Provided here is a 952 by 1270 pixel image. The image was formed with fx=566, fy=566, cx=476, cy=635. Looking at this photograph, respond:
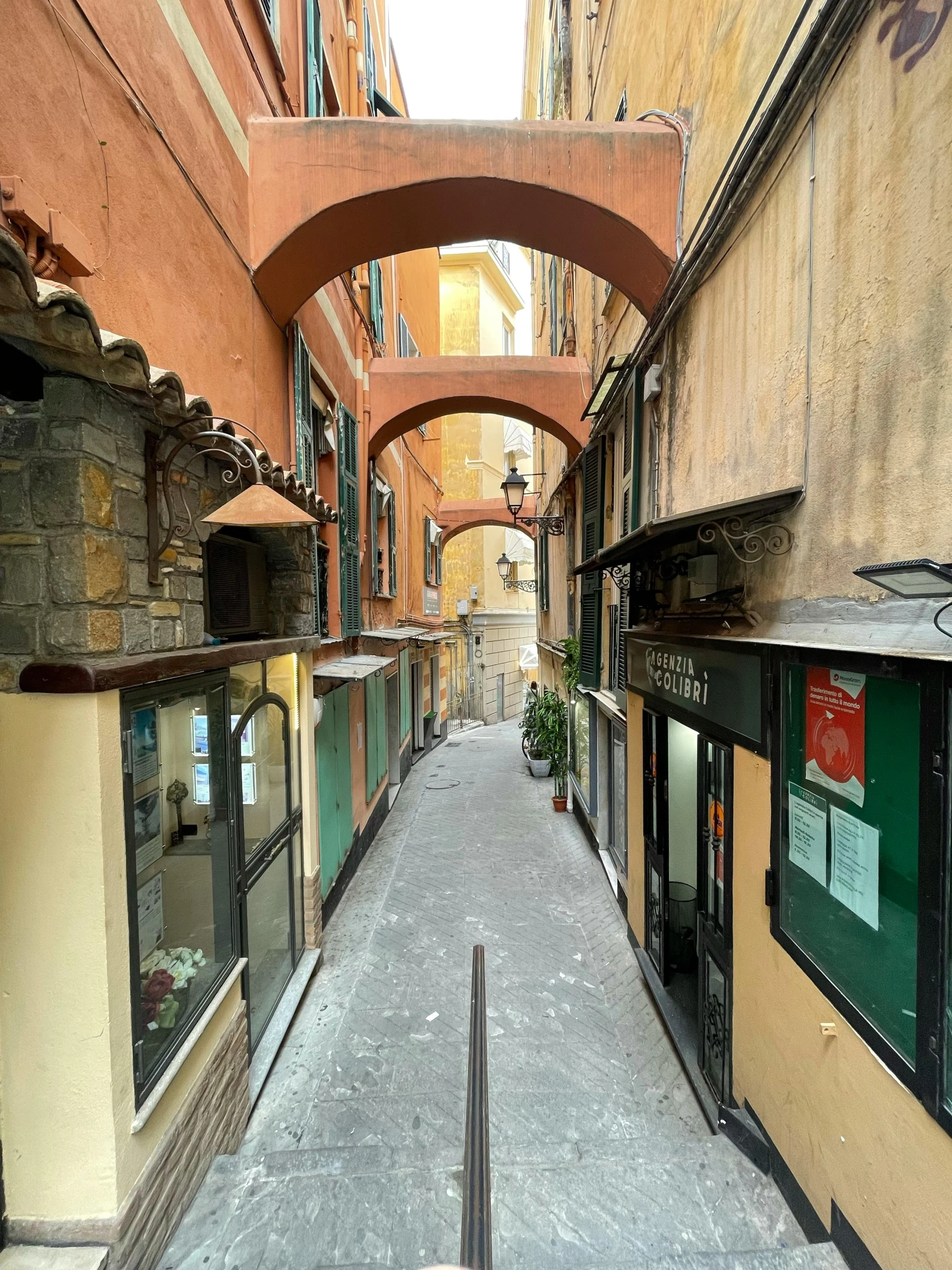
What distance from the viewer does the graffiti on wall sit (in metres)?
1.81

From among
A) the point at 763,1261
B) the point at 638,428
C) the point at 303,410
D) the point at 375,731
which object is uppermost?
the point at 303,410

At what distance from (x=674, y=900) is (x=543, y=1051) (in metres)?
1.54

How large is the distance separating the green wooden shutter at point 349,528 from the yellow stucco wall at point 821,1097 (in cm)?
509

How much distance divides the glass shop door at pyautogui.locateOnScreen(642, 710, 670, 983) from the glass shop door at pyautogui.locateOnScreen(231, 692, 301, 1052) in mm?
3012

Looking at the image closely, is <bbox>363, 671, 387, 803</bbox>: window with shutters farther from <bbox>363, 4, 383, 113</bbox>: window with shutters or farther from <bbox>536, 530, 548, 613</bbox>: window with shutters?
<bbox>363, 4, 383, 113</bbox>: window with shutters

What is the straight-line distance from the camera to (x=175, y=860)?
2.98 meters

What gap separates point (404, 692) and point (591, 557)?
6.43 meters

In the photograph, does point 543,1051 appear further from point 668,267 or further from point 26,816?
point 668,267

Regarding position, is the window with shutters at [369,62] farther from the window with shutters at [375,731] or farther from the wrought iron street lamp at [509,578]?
the wrought iron street lamp at [509,578]

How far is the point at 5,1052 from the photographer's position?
7.25 feet

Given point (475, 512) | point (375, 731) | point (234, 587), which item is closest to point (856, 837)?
point (234, 587)

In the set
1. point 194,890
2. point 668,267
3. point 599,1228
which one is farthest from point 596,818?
point 668,267

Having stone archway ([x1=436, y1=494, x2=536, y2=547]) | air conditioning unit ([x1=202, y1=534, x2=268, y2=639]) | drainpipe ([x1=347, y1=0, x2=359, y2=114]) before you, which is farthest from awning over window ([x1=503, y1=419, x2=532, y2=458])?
air conditioning unit ([x1=202, y1=534, x2=268, y2=639])

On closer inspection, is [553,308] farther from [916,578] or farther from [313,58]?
[916,578]
